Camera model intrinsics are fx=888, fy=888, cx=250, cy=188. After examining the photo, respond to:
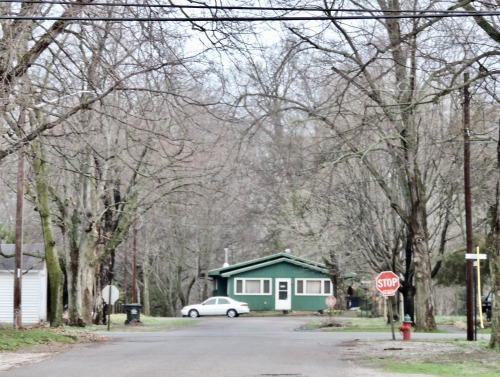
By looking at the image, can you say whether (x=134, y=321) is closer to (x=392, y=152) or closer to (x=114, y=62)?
(x=392, y=152)

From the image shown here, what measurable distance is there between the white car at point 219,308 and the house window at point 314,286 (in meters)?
6.62

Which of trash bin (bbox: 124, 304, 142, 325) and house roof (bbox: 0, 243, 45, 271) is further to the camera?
house roof (bbox: 0, 243, 45, 271)

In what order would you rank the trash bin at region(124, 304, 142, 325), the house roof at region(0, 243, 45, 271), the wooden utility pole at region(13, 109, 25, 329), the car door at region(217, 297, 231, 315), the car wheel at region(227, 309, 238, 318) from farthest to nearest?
the car door at region(217, 297, 231, 315), the car wheel at region(227, 309, 238, 318), the house roof at region(0, 243, 45, 271), the trash bin at region(124, 304, 142, 325), the wooden utility pole at region(13, 109, 25, 329)

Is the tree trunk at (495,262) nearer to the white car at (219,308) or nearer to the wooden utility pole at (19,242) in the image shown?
the wooden utility pole at (19,242)

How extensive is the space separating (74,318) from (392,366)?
22.2m

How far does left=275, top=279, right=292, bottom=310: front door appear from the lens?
215ft

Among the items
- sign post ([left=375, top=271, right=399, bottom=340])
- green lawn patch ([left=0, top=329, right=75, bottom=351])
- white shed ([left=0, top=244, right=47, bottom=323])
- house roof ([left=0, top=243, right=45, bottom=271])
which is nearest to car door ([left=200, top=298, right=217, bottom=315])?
house roof ([left=0, top=243, right=45, bottom=271])

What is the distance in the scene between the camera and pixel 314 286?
65.8 metres

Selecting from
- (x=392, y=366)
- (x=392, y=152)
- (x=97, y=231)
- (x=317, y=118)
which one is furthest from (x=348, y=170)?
(x=392, y=366)

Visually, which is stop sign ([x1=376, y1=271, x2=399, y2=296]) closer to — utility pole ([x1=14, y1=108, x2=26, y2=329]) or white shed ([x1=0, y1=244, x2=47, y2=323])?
utility pole ([x1=14, y1=108, x2=26, y2=329])

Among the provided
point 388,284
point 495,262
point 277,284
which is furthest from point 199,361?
point 277,284

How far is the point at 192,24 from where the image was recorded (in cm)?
1645

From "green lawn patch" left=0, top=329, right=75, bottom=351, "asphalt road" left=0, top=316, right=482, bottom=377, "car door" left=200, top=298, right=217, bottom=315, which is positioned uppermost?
"green lawn patch" left=0, top=329, right=75, bottom=351

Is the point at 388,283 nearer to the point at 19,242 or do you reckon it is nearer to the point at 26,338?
the point at 26,338
